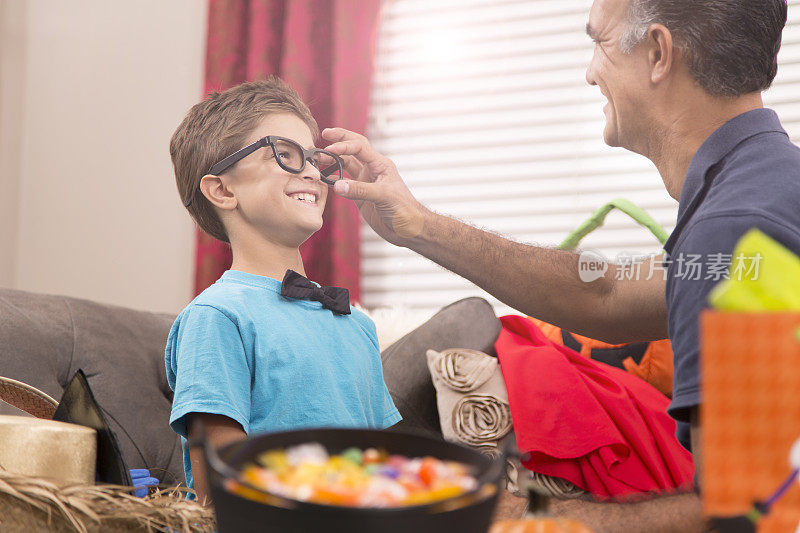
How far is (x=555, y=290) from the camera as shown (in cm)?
147

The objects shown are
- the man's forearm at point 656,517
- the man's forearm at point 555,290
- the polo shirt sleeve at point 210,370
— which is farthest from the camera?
the man's forearm at point 555,290

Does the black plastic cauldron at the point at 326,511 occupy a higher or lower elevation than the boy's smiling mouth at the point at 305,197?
lower

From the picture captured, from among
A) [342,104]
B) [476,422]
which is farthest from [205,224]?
[342,104]

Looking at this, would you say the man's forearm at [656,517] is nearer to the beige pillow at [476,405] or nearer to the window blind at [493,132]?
the beige pillow at [476,405]

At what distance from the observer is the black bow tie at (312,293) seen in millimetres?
1130

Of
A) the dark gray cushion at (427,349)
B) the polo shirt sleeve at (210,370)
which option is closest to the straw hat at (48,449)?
the polo shirt sleeve at (210,370)

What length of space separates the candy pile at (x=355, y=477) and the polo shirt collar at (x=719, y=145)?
667 millimetres

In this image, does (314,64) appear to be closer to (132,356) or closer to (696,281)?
(132,356)

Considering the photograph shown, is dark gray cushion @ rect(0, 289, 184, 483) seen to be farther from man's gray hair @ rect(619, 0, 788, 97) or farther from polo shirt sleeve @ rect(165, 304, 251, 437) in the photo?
man's gray hair @ rect(619, 0, 788, 97)

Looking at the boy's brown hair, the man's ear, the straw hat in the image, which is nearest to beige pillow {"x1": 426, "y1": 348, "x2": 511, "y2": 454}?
the boy's brown hair

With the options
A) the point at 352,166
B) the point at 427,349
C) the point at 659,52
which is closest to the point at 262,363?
the point at 352,166

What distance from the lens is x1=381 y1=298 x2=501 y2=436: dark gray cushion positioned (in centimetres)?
194

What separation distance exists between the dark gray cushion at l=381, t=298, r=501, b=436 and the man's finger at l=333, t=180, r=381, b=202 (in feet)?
2.95

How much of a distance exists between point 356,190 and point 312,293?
187 millimetres
